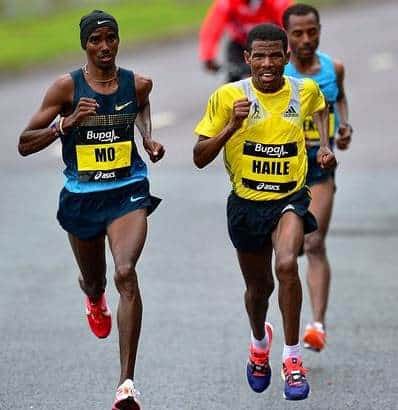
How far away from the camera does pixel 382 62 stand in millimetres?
25078

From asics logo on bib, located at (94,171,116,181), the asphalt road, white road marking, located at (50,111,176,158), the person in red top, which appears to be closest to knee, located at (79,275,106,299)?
the asphalt road

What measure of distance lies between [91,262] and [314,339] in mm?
1703

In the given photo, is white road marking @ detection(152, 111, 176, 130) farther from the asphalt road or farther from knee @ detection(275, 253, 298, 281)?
knee @ detection(275, 253, 298, 281)

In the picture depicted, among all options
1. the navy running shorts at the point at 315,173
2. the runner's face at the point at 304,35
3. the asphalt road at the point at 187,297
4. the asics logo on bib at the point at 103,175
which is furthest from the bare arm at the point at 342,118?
the asics logo on bib at the point at 103,175

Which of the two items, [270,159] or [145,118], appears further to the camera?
[145,118]

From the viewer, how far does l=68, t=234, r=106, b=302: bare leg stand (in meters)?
8.58

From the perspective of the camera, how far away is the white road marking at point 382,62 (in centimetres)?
2440

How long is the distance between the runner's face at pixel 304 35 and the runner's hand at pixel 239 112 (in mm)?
2010

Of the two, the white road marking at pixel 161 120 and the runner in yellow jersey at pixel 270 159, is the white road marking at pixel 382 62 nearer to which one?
the white road marking at pixel 161 120

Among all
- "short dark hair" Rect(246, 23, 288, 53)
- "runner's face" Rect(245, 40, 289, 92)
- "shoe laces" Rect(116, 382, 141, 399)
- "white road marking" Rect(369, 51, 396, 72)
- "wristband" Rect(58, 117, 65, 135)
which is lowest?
"white road marking" Rect(369, 51, 396, 72)

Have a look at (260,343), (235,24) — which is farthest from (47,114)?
(235,24)

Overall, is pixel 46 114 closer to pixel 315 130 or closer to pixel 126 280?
pixel 126 280

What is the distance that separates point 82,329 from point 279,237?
2.82 meters

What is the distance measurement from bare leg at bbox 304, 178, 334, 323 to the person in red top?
11.5ft
